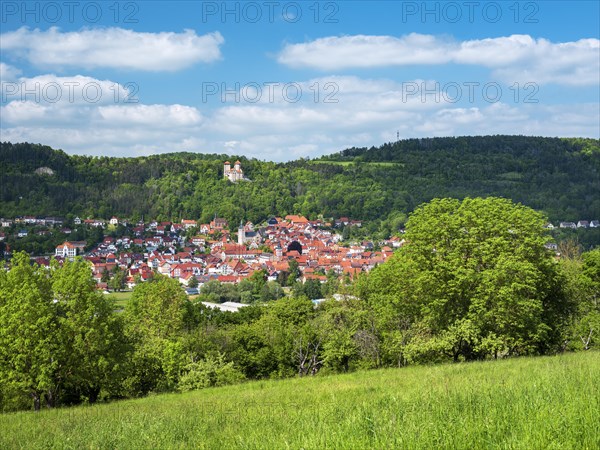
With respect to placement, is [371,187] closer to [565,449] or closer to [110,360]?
[110,360]

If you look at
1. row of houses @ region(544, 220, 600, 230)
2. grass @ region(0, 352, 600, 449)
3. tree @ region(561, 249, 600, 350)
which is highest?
grass @ region(0, 352, 600, 449)

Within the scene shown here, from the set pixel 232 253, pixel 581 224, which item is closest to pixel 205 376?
pixel 232 253

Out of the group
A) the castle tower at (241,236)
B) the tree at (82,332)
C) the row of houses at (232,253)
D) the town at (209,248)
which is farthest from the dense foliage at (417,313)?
the castle tower at (241,236)

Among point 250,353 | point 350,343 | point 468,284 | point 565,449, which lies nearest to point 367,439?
point 565,449

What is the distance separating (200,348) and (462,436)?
1038 inches

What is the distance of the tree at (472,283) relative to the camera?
20.0 meters

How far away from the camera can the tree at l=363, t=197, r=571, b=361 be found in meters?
20.0

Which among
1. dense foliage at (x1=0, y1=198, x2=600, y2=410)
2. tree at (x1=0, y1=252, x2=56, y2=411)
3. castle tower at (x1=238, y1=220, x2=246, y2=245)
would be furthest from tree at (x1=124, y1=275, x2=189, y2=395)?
castle tower at (x1=238, y1=220, x2=246, y2=245)

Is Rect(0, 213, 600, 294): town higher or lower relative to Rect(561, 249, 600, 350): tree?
lower

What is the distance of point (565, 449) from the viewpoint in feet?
14.0

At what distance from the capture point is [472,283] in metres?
20.8

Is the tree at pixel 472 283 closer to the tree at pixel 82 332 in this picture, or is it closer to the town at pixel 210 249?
the tree at pixel 82 332

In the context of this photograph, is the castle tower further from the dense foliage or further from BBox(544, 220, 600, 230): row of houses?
the dense foliage

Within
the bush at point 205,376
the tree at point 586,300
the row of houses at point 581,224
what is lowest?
the bush at point 205,376
